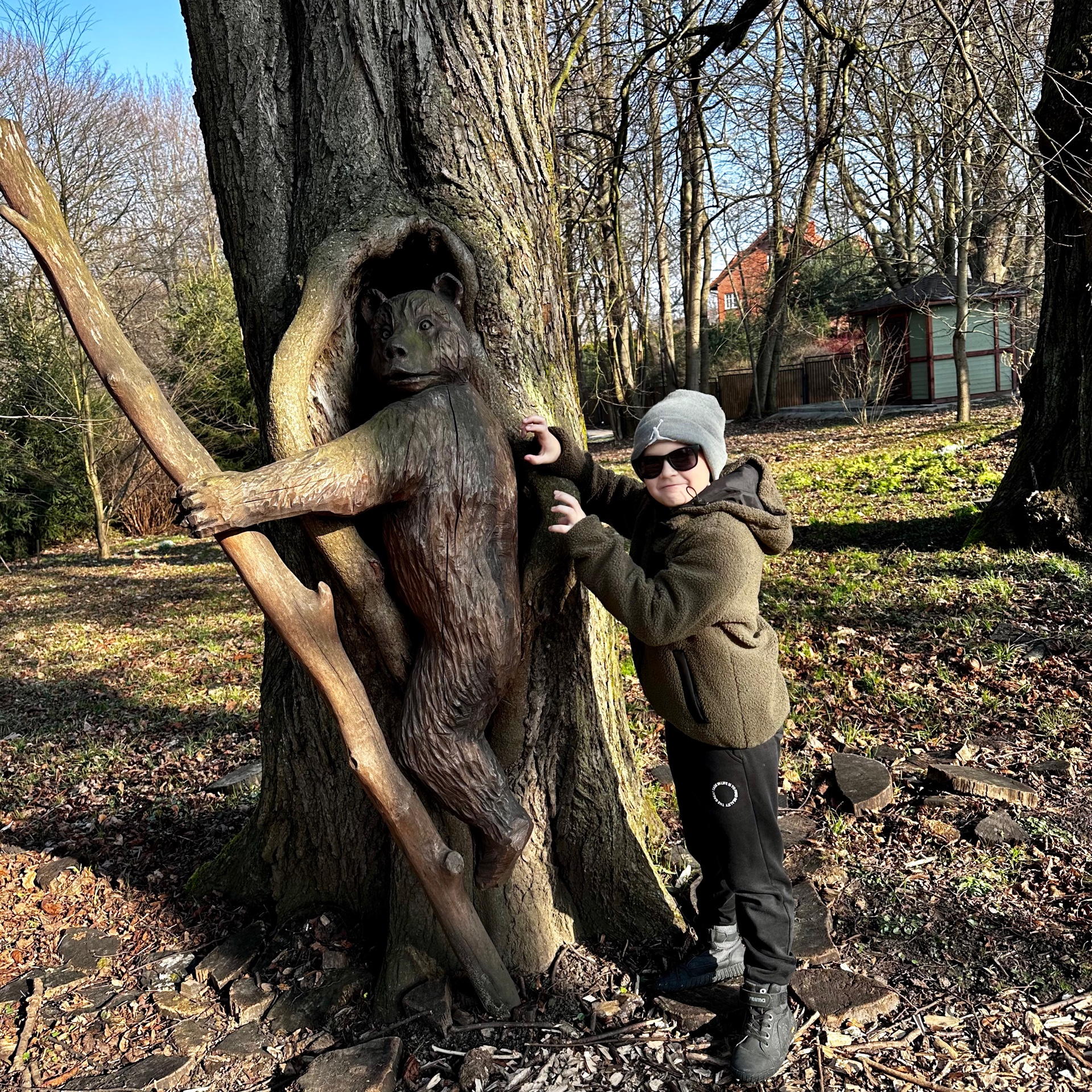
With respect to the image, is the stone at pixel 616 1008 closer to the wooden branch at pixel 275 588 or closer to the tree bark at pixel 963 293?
the wooden branch at pixel 275 588

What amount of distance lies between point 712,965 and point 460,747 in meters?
1.05

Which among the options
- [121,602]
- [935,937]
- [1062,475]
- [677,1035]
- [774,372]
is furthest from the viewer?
[774,372]

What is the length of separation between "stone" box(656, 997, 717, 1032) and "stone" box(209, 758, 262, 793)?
7.79 feet

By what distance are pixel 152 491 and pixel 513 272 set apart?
15245 millimetres

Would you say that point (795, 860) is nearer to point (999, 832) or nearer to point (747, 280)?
point (999, 832)

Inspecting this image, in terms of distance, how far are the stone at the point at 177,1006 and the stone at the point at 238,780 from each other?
1.46 metres

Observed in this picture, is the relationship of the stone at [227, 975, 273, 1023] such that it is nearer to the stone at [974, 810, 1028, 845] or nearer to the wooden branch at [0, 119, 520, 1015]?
the wooden branch at [0, 119, 520, 1015]

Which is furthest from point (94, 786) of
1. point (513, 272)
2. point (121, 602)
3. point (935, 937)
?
point (121, 602)

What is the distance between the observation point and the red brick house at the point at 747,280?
2139 cm

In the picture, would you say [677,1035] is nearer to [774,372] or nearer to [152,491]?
[152,491]

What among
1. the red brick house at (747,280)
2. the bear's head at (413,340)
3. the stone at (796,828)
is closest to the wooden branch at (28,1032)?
the bear's head at (413,340)

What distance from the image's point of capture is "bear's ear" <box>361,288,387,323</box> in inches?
90.9

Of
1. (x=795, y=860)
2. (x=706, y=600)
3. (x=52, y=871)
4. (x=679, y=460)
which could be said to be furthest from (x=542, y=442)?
(x=52, y=871)

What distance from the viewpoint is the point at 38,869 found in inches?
140
